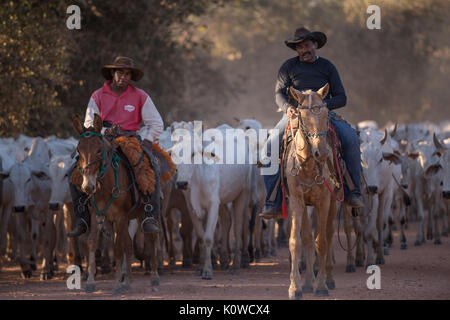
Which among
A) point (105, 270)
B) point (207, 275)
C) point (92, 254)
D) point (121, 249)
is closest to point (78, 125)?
point (121, 249)

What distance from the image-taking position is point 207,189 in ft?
44.6

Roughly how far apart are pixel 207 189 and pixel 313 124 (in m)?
4.25

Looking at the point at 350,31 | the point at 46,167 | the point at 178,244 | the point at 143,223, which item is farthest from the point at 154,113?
the point at 350,31

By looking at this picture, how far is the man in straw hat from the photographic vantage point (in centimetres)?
1138

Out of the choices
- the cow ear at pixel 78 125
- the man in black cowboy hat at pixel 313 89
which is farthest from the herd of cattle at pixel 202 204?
the cow ear at pixel 78 125

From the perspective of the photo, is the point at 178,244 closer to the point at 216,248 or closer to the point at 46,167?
the point at 216,248

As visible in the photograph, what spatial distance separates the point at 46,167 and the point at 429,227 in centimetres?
903

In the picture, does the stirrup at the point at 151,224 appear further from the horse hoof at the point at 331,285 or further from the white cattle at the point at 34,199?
the white cattle at the point at 34,199

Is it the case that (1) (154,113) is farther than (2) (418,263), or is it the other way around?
(2) (418,263)

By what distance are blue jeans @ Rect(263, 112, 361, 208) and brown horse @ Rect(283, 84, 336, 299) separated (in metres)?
0.32

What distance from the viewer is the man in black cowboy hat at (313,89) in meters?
10.8

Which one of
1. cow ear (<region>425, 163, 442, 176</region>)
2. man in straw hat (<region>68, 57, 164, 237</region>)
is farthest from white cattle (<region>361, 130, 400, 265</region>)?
man in straw hat (<region>68, 57, 164, 237</region>)

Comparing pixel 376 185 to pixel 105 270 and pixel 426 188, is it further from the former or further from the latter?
pixel 426 188

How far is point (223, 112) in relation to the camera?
58406 mm
